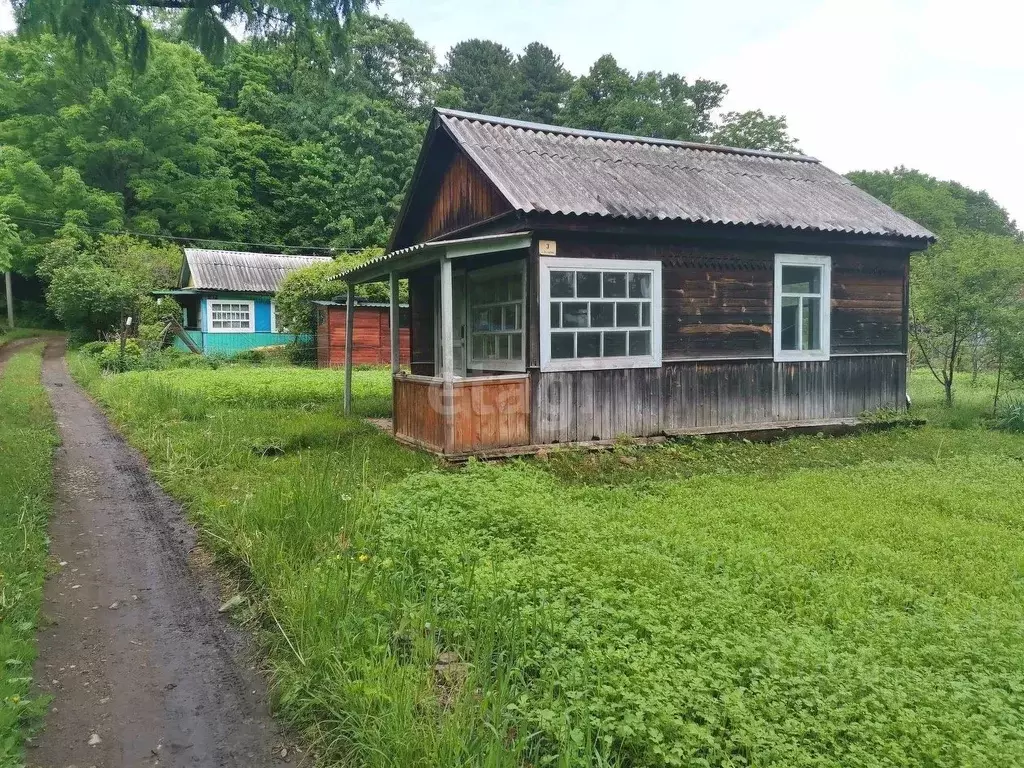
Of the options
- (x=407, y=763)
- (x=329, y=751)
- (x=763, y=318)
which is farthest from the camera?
(x=763, y=318)

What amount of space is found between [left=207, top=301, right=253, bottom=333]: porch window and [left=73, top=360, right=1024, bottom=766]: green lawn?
68.3 feet

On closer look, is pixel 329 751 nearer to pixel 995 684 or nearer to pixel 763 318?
pixel 995 684

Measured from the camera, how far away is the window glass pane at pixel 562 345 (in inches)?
360

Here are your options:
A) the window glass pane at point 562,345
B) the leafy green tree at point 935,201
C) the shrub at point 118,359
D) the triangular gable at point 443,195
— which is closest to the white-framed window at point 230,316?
the shrub at point 118,359

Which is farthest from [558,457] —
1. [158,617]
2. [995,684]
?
[995,684]

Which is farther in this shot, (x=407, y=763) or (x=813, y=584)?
(x=813, y=584)

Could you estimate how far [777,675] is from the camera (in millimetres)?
3297

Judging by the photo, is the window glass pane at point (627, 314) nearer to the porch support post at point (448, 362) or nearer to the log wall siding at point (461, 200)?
the log wall siding at point (461, 200)

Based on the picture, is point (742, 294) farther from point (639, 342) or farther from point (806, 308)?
point (639, 342)

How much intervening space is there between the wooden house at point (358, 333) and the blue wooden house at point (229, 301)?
3.13 metres

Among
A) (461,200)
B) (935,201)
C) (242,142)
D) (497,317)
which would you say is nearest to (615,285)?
(497,317)

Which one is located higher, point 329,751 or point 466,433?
point 466,433

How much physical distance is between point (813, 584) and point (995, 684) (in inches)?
48.8

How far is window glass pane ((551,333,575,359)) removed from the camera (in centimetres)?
914
